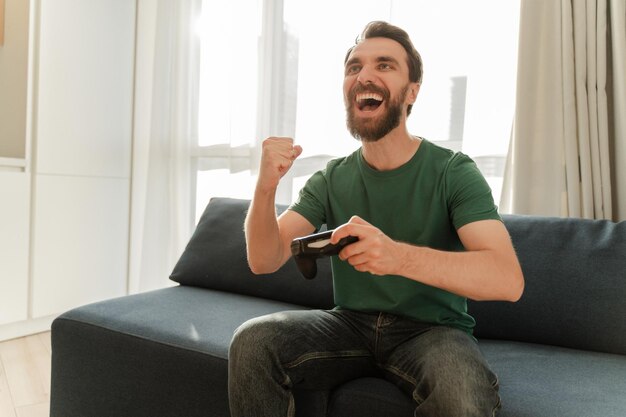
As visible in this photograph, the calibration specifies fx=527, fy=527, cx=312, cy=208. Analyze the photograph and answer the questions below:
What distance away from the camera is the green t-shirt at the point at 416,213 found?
1.22m

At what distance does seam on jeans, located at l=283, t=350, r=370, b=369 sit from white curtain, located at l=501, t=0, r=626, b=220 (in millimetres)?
990

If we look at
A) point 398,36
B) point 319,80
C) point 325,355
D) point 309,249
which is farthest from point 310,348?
point 319,80

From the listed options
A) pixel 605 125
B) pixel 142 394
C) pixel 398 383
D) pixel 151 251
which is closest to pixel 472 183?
pixel 398 383

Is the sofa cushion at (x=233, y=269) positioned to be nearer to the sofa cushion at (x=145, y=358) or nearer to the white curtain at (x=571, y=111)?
the sofa cushion at (x=145, y=358)

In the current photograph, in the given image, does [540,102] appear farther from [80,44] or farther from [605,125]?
[80,44]

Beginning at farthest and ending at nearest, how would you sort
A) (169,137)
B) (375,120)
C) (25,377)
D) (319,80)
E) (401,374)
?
(169,137)
(319,80)
(25,377)
(375,120)
(401,374)

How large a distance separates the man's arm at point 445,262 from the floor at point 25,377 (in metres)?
1.39

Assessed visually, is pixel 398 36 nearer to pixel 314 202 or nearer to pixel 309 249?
pixel 314 202

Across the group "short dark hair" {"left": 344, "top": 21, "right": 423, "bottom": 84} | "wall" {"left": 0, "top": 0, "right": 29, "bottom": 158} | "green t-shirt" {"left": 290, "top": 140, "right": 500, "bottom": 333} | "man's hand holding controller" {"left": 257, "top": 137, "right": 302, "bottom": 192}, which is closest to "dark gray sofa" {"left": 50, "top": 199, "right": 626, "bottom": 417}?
"green t-shirt" {"left": 290, "top": 140, "right": 500, "bottom": 333}

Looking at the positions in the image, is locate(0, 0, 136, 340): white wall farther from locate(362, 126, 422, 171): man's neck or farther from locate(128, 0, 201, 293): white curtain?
locate(362, 126, 422, 171): man's neck

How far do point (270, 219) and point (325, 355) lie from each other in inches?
14.1

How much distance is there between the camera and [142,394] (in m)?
1.43

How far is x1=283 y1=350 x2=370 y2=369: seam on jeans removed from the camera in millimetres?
1140

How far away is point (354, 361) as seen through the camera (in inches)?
47.1
